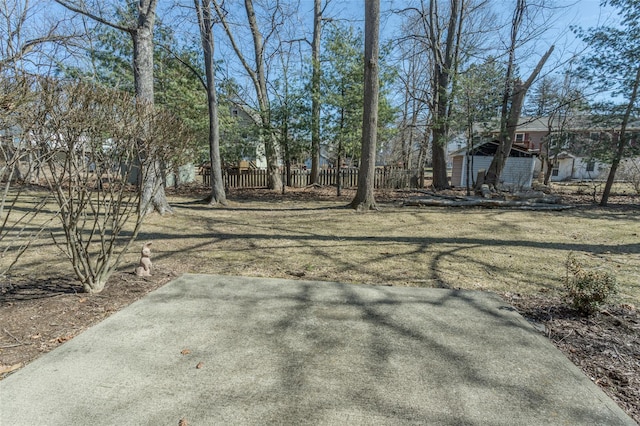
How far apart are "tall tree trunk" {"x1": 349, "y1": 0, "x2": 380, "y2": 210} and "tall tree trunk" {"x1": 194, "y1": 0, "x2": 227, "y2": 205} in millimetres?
4162

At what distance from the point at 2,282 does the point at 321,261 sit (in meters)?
3.56

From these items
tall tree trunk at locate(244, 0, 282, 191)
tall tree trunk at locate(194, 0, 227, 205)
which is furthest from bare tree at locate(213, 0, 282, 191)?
tall tree trunk at locate(194, 0, 227, 205)

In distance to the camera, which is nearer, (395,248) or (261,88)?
(395,248)

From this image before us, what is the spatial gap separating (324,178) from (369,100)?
9372mm

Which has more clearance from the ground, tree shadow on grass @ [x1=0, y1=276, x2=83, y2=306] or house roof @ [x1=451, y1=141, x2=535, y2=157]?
house roof @ [x1=451, y1=141, x2=535, y2=157]

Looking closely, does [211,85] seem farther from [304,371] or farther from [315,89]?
[304,371]

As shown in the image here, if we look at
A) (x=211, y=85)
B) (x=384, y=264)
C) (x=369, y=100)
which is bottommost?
(x=384, y=264)

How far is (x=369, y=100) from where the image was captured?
30.1ft

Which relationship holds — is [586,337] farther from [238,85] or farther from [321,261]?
[238,85]

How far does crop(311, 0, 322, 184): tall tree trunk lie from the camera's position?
1385 cm

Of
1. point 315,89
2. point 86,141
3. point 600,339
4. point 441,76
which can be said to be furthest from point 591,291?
point 441,76

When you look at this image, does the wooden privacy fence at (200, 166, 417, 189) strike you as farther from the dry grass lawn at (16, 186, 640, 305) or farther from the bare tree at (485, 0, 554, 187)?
the dry grass lawn at (16, 186, 640, 305)

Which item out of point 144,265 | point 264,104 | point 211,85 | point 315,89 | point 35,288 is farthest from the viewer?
point 264,104

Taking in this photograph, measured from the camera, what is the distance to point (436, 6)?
16.7 meters
